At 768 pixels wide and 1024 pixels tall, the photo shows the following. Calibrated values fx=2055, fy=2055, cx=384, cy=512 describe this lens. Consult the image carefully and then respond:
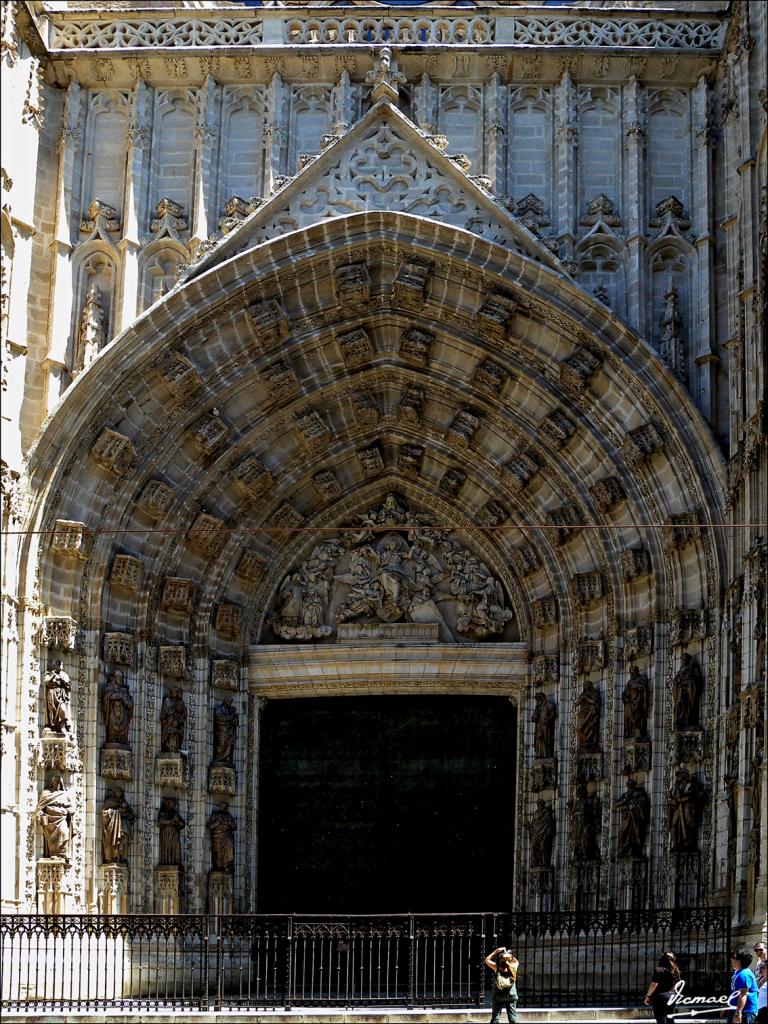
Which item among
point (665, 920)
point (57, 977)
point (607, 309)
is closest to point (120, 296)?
point (607, 309)

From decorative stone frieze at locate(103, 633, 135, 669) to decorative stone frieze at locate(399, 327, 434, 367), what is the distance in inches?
167

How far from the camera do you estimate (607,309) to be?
68.6 ft

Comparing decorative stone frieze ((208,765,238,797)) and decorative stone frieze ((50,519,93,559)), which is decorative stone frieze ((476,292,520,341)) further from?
decorative stone frieze ((208,765,238,797))

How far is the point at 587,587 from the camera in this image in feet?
70.8

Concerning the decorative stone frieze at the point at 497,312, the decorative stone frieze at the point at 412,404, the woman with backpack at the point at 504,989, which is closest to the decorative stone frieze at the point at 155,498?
the decorative stone frieze at the point at 412,404

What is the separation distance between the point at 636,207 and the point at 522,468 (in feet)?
9.84

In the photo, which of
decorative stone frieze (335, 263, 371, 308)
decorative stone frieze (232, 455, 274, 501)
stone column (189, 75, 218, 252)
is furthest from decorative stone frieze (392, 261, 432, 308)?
decorative stone frieze (232, 455, 274, 501)

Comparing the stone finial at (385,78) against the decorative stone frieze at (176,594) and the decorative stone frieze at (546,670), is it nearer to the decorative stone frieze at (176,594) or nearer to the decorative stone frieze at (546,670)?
the decorative stone frieze at (176,594)

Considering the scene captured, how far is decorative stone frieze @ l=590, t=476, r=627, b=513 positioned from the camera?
21109 millimetres

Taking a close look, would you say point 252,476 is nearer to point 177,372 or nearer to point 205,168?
point 177,372

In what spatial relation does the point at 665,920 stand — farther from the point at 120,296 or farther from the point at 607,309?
the point at 120,296

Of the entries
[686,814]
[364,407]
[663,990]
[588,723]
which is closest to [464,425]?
[364,407]

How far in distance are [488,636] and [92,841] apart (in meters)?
4.91

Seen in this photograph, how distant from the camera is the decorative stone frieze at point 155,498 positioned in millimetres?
21516
